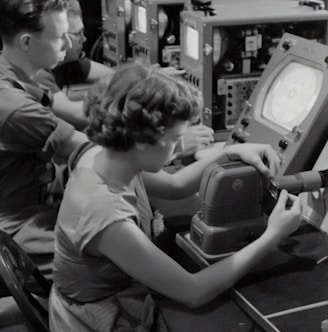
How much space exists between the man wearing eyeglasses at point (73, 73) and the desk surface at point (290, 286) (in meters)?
1.21

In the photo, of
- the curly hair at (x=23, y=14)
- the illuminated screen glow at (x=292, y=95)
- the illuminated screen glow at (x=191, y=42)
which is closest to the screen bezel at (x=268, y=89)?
the illuminated screen glow at (x=292, y=95)

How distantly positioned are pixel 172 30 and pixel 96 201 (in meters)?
1.80

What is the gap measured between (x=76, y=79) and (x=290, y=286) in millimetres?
2584

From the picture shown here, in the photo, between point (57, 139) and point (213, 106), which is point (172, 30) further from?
point (57, 139)

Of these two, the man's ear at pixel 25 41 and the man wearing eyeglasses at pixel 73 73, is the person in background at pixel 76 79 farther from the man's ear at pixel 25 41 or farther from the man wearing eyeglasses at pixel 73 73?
the man's ear at pixel 25 41

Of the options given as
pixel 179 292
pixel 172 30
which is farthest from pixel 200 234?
pixel 172 30

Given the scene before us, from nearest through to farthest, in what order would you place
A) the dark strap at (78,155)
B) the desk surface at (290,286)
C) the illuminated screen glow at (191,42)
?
1. the desk surface at (290,286)
2. the dark strap at (78,155)
3. the illuminated screen glow at (191,42)

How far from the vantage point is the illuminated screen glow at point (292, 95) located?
216 centimetres

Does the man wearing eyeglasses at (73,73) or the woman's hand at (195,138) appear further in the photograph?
the man wearing eyeglasses at (73,73)

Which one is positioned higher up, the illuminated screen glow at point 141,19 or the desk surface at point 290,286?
the illuminated screen glow at point 141,19

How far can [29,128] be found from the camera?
6.81 feet

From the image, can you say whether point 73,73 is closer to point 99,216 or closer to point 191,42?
point 191,42

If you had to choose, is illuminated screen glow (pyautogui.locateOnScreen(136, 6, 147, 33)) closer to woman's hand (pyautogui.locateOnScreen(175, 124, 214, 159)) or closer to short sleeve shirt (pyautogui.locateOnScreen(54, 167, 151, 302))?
woman's hand (pyautogui.locateOnScreen(175, 124, 214, 159))

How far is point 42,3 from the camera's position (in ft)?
7.02
